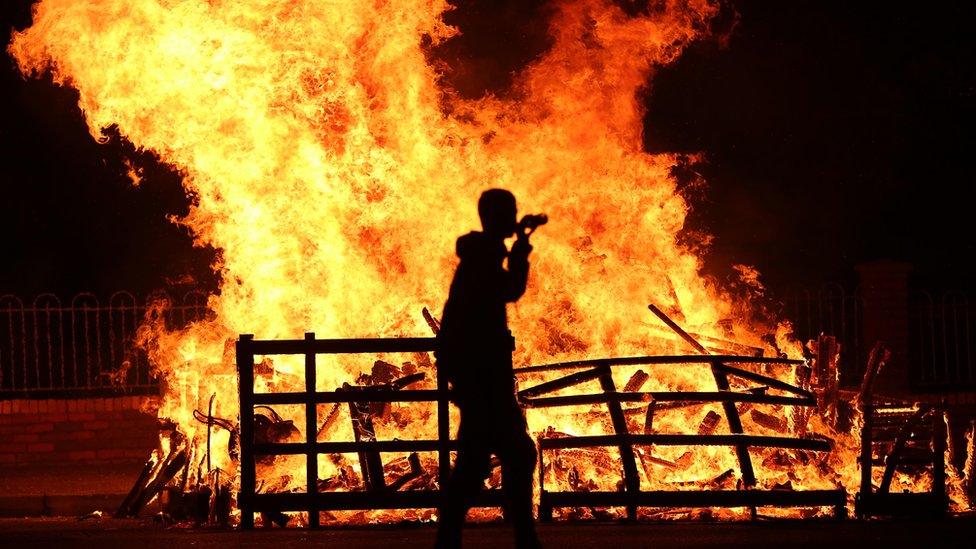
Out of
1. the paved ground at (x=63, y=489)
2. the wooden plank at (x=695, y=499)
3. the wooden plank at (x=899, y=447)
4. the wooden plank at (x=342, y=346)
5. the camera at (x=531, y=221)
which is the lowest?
the paved ground at (x=63, y=489)

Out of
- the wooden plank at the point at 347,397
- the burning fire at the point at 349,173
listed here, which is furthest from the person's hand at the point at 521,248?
the burning fire at the point at 349,173

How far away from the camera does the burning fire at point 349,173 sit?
1220 cm

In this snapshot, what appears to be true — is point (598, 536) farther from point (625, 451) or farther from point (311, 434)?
point (311, 434)

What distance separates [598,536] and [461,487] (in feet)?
6.67

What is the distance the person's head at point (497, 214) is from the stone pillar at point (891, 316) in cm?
948

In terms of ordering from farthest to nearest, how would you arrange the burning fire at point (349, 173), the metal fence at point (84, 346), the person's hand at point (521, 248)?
the metal fence at point (84, 346) < the burning fire at point (349, 173) < the person's hand at point (521, 248)

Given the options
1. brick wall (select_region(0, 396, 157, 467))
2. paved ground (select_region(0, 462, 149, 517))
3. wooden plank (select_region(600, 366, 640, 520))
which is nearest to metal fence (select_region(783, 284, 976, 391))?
wooden plank (select_region(600, 366, 640, 520))

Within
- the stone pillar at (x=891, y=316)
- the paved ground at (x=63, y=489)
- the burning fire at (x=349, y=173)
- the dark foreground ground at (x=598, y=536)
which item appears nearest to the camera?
the dark foreground ground at (x=598, y=536)

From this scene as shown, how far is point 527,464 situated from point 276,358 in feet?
16.4

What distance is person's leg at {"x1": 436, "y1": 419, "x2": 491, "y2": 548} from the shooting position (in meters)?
7.16

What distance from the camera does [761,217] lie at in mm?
23641

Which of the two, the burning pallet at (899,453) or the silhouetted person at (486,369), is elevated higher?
the silhouetted person at (486,369)

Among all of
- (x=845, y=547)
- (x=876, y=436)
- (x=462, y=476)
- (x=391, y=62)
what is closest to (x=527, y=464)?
(x=462, y=476)

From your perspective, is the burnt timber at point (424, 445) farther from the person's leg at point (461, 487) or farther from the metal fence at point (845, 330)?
the metal fence at point (845, 330)
